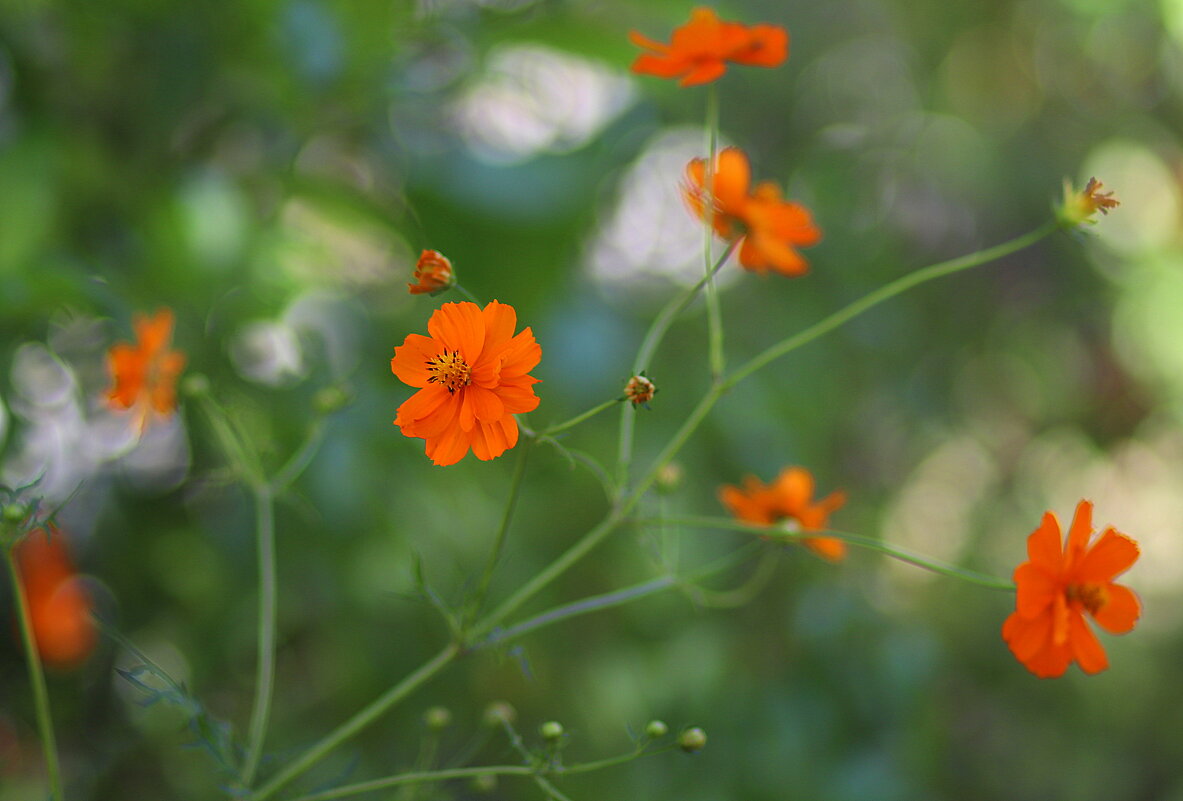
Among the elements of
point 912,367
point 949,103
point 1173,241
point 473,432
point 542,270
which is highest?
point 949,103

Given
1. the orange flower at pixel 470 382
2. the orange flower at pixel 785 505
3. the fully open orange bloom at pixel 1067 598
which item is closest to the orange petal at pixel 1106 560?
the fully open orange bloom at pixel 1067 598

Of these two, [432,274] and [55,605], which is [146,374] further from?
[55,605]

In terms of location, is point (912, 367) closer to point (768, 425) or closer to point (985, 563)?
point (985, 563)

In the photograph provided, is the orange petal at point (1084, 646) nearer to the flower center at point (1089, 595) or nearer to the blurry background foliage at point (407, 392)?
the flower center at point (1089, 595)

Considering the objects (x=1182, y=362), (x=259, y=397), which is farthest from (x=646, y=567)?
(x=1182, y=362)

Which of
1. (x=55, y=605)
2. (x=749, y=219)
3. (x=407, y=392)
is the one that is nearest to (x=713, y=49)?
(x=749, y=219)

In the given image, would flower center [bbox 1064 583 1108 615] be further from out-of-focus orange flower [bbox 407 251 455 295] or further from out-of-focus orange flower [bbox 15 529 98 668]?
out-of-focus orange flower [bbox 15 529 98 668]
